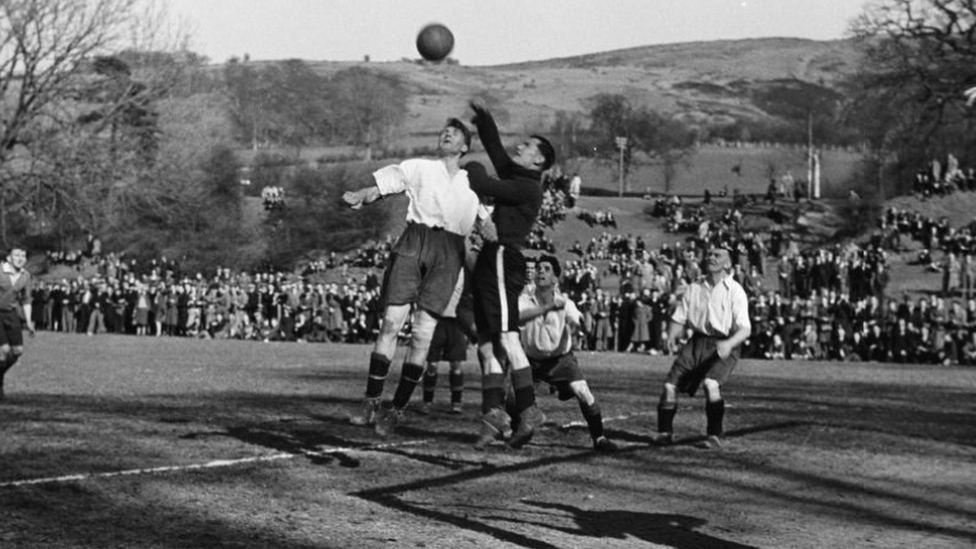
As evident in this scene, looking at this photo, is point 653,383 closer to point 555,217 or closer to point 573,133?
point 555,217

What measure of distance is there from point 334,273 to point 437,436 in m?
50.3

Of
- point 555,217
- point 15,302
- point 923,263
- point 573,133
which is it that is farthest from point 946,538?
point 573,133

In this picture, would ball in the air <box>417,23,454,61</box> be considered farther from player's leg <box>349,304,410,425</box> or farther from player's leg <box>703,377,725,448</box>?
player's leg <box>703,377,725,448</box>

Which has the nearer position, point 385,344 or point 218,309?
point 385,344

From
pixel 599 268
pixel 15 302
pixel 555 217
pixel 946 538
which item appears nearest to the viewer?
pixel 946 538

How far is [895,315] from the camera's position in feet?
123

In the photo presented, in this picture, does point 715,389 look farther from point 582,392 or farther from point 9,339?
point 9,339

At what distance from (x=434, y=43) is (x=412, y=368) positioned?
2.75m

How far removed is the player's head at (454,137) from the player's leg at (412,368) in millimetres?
1235

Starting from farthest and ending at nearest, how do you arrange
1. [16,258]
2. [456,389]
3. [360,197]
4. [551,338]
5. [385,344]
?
[16,258] < [456,389] < [551,338] < [385,344] < [360,197]

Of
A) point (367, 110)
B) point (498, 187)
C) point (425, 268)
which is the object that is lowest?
point (425, 268)

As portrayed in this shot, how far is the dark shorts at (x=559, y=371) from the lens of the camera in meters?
12.3

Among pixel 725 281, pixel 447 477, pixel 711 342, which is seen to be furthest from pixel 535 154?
pixel 711 342

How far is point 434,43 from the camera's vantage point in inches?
450
